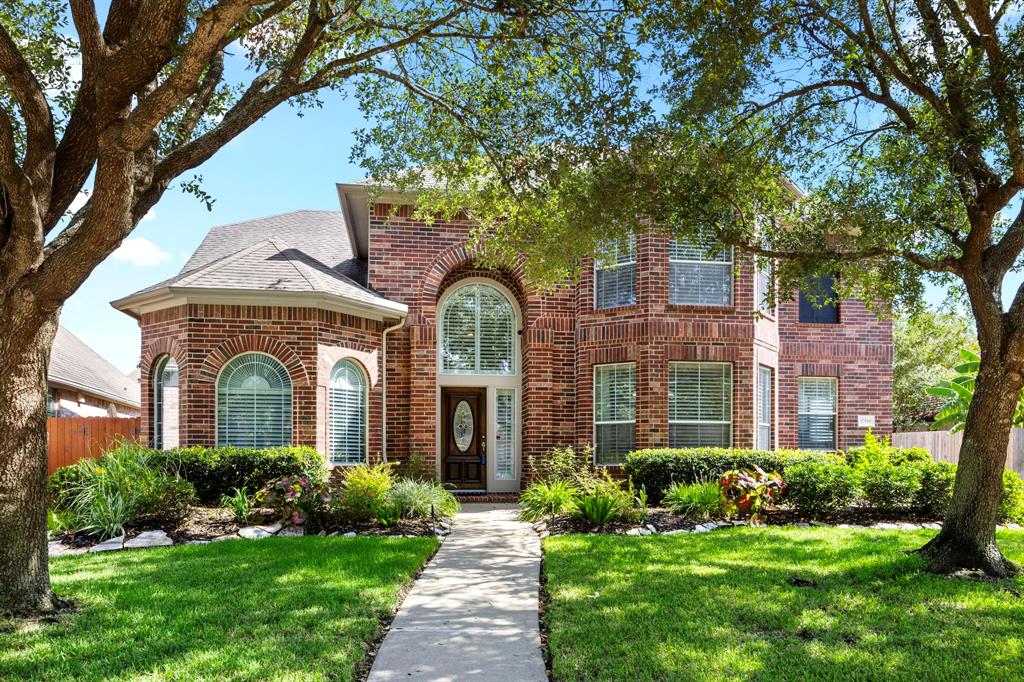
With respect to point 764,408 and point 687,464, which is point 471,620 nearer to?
point 687,464

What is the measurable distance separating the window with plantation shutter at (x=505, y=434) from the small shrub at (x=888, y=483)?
7.03 m

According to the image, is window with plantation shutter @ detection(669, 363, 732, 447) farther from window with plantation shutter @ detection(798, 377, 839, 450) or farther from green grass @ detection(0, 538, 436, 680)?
green grass @ detection(0, 538, 436, 680)

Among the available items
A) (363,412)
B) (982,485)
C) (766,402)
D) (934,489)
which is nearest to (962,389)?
(766,402)

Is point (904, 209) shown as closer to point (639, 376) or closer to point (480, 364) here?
point (639, 376)

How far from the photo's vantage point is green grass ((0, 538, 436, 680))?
4.97 metres

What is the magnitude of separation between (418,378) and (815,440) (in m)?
9.66

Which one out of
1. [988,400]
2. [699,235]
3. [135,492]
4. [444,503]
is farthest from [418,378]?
[988,400]

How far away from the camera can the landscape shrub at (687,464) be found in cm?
1337

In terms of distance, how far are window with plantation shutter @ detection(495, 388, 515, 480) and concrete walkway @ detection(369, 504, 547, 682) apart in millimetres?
6119

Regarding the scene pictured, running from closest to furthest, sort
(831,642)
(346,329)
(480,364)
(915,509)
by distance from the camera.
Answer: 1. (831,642)
2. (915,509)
3. (346,329)
4. (480,364)

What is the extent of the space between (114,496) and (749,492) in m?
9.05

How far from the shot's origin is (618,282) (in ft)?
50.7

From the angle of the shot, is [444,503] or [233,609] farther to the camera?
[444,503]

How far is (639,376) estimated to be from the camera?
14852mm
